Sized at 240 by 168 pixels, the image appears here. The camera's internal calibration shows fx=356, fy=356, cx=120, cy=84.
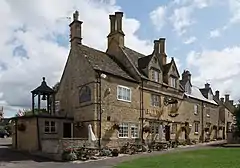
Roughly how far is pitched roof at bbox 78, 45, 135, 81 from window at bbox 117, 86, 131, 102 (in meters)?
1.23

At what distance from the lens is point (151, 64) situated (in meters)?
41.4

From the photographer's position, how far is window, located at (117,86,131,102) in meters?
35.6

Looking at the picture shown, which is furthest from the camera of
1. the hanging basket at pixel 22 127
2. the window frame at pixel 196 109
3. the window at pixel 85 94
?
the window frame at pixel 196 109

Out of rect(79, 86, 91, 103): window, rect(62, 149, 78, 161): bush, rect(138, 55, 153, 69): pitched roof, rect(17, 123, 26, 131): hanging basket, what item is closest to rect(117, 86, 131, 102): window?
rect(79, 86, 91, 103): window

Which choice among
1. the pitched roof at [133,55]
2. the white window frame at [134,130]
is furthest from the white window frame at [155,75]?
the white window frame at [134,130]

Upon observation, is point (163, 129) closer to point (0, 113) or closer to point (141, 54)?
point (141, 54)

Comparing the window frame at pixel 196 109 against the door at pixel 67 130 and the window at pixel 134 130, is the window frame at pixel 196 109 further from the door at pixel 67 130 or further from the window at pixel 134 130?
the door at pixel 67 130

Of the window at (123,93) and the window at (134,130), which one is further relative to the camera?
the window at (134,130)

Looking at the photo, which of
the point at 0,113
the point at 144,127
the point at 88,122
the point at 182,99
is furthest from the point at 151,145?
the point at 0,113

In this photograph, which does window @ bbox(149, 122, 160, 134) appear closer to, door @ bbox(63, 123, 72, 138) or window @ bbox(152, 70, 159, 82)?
window @ bbox(152, 70, 159, 82)

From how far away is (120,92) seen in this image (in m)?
35.8

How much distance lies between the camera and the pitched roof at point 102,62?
3478cm

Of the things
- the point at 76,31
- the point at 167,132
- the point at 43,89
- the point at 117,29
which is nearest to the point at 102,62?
the point at 76,31

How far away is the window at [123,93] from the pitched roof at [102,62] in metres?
1.23
